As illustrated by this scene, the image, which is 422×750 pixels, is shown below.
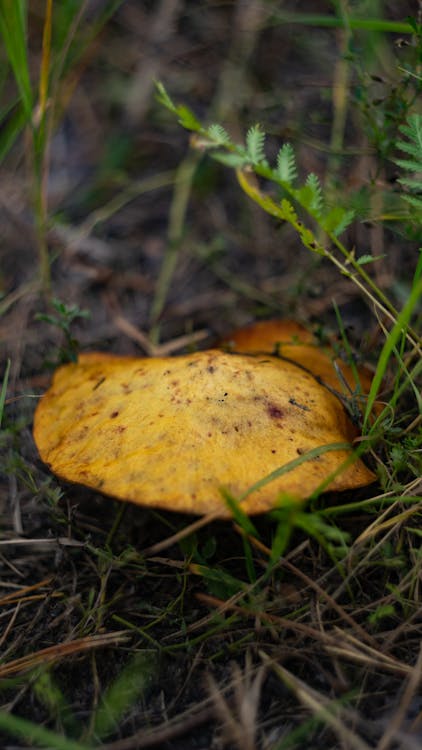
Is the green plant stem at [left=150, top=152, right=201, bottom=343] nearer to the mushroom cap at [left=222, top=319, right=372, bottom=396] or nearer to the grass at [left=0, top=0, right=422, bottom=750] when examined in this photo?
the grass at [left=0, top=0, right=422, bottom=750]

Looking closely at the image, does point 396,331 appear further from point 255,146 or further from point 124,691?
point 124,691

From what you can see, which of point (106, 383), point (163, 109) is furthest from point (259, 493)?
point (163, 109)

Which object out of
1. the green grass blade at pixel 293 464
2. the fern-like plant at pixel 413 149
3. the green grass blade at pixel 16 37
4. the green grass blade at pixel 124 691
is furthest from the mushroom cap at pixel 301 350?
the green grass blade at pixel 16 37

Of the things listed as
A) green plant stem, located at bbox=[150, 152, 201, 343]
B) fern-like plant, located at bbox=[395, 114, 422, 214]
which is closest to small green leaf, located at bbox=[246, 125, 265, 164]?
fern-like plant, located at bbox=[395, 114, 422, 214]

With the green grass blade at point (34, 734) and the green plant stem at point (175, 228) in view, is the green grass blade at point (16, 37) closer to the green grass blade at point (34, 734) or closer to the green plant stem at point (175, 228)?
the green plant stem at point (175, 228)

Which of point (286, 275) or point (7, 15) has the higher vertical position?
point (7, 15)

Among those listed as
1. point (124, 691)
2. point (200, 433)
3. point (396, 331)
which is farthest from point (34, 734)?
point (396, 331)

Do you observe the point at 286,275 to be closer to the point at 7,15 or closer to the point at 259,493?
the point at 7,15
